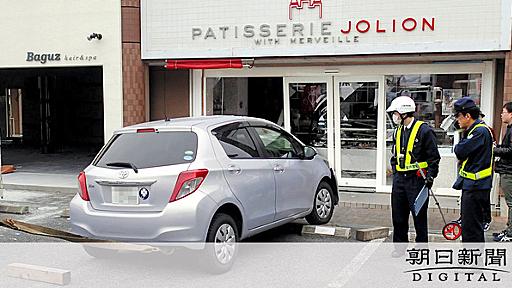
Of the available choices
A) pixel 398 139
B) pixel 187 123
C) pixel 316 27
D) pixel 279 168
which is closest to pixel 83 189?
pixel 187 123

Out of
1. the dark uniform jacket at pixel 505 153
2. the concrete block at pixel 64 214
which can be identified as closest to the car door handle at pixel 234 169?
the dark uniform jacket at pixel 505 153

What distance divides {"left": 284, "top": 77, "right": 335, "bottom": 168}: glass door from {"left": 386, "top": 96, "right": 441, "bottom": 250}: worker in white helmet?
4774 millimetres

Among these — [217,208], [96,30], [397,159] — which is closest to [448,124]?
[397,159]

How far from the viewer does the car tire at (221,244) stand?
571 centimetres

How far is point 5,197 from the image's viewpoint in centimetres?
1064

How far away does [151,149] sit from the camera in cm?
601

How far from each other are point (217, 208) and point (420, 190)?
2165 millimetres

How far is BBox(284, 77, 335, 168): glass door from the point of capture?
436 inches

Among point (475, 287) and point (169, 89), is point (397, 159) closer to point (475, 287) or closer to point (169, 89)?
point (475, 287)

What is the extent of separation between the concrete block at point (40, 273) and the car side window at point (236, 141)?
206 centimetres

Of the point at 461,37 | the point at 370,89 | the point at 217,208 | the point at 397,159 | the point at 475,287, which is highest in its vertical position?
the point at 461,37

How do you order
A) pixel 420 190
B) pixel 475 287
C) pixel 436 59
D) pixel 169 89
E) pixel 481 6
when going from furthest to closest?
pixel 169 89 < pixel 436 59 < pixel 481 6 < pixel 420 190 < pixel 475 287

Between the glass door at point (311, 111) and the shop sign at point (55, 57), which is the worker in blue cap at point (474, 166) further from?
the shop sign at point (55, 57)

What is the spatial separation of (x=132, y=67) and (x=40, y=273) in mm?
6191
